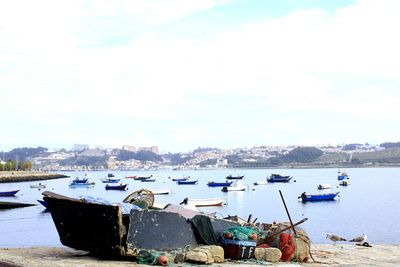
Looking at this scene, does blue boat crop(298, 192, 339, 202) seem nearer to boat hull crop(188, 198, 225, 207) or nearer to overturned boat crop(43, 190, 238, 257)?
boat hull crop(188, 198, 225, 207)

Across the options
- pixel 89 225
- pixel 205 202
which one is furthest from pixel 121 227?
pixel 205 202

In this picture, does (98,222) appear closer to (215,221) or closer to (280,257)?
(215,221)

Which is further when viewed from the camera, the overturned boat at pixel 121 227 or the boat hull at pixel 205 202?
the boat hull at pixel 205 202

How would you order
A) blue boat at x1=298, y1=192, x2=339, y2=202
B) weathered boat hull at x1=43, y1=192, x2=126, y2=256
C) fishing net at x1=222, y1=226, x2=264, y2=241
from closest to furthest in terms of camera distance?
weathered boat hull at x1=43, y1=192, x2=126, y2=256 < fishing net at x1=222, y1=226, x2=264, y2=241 < blue boat at x1=298, y1=192, x2=339, y2=202

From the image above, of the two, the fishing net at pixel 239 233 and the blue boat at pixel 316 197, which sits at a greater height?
the fishing net at pixel 239 233

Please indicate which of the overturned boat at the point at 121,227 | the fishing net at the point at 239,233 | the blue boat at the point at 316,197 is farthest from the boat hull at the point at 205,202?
the overturned boat at the point at 121,227

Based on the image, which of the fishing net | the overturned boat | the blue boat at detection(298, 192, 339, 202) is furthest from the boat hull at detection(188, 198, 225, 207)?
the overturned boat

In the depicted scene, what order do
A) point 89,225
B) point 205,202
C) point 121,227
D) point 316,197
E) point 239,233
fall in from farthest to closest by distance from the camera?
point 316,197 < point 205,202 < point 239,233 < point 89,225 < point 121,227

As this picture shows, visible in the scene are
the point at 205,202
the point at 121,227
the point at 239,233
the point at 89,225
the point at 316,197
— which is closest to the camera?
the point at 121,227

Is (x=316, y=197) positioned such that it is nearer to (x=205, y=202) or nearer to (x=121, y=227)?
(x=205, y=202)

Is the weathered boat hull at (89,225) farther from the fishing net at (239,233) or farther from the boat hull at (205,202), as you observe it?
the boat hull at (205,202)

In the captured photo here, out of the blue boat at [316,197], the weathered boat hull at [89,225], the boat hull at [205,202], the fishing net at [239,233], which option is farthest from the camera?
the blue boat at [316,197]

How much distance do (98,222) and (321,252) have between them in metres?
7.17

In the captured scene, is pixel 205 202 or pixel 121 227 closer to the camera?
pixel 121 227
